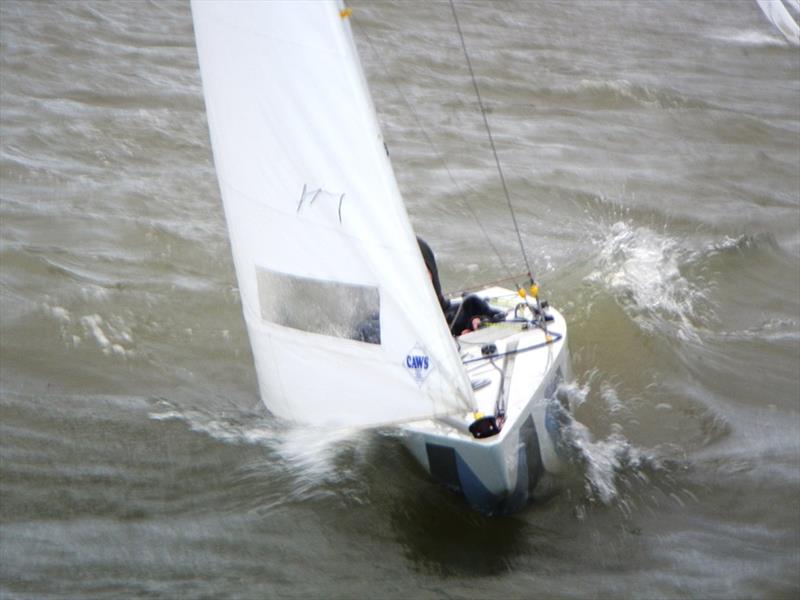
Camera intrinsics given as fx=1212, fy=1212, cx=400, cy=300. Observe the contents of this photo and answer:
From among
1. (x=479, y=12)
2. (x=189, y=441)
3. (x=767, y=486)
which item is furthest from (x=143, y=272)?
(x=479, y=12)

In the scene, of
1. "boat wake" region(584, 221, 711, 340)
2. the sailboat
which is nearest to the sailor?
the sailboat

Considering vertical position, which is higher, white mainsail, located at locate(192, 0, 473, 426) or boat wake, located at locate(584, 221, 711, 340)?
white mainsail, located at locate(192, 0, 473, 426)

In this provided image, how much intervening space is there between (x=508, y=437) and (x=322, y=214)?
1524 millimetres

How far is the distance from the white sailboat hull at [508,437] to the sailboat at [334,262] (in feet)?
0.04

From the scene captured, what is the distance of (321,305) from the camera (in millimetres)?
6461

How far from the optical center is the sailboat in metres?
6.04

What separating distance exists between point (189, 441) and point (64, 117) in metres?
6.92

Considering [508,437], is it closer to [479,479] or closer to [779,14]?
[479,479]

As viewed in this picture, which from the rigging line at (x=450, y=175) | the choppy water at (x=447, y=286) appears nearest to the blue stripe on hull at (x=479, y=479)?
the choppy water at (x=447, y=286)

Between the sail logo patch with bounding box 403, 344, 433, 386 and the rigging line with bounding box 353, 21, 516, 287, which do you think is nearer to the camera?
the sail logo patch with bounding box 403, 344, 433, 386

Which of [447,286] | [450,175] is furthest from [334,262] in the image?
[450,175]

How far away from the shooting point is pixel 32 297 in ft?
31.4

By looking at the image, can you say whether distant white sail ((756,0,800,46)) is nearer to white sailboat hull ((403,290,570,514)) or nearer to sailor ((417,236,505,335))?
sailor ((417,236,505,335))

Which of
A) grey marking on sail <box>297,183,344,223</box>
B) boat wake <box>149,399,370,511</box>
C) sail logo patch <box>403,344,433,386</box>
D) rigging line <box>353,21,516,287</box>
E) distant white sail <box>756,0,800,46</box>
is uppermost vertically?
grey marking on sail <box>297,183,344,223</box>
